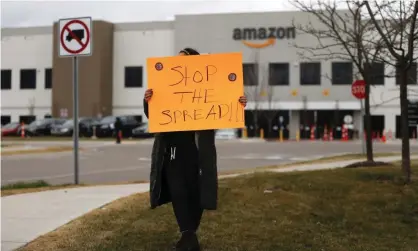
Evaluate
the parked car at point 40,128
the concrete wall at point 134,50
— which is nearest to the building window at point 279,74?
the concrete wall at point 134,50

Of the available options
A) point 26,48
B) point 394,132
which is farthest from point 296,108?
point 26,48

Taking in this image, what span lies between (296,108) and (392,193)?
38293 millimetres

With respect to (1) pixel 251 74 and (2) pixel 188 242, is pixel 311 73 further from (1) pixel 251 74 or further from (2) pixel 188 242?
(2) pixel 188 242

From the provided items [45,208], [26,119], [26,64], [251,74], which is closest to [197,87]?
[45,208]

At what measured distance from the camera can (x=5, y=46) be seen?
172 feet

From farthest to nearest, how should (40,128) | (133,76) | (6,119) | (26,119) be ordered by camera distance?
(6,119)
(26,119)
(133,76)
(40,128)

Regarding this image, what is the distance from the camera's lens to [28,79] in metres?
52.8

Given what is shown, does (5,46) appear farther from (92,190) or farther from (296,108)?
(92,190)

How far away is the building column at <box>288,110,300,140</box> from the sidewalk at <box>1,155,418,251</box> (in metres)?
36.8

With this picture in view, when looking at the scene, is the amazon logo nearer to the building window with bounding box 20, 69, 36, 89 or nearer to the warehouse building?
the warehouse building

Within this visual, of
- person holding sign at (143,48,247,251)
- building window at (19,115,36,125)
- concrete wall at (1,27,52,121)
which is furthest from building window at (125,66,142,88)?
person holding sign at (143,48,247,251)

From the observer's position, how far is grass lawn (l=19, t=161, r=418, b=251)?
5.39 m

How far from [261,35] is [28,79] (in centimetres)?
2473

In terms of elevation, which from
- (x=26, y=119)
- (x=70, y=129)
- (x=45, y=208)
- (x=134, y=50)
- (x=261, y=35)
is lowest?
(x=45, y=208)
